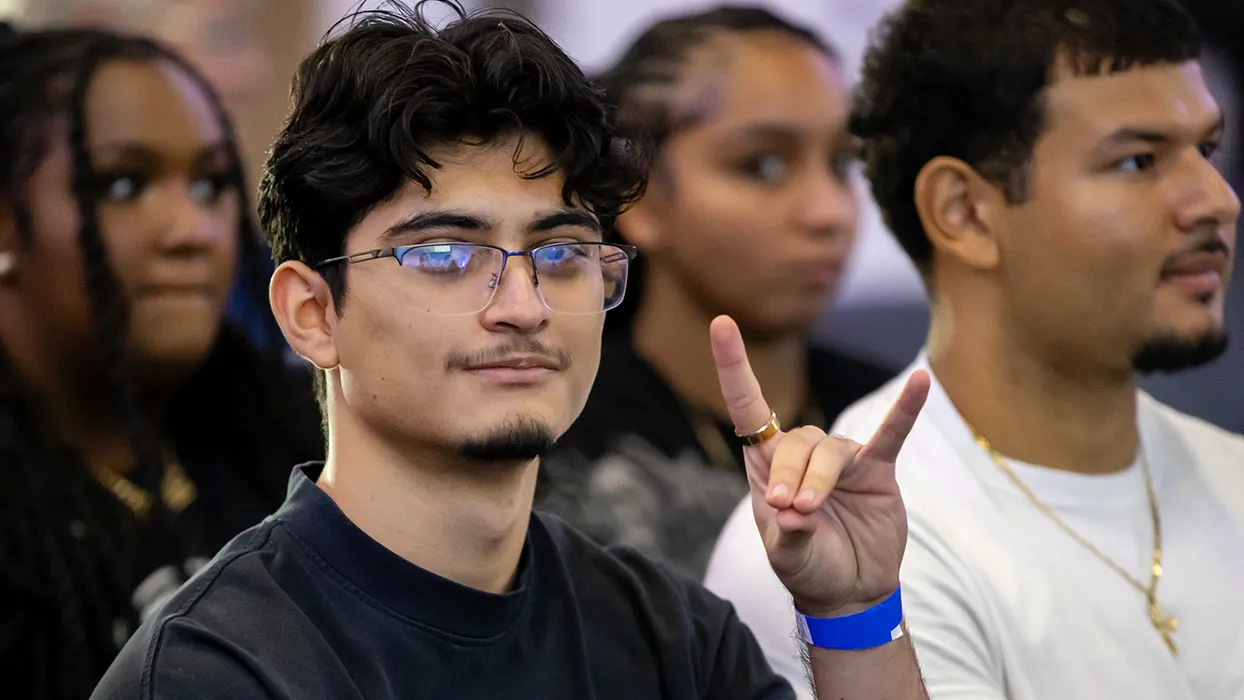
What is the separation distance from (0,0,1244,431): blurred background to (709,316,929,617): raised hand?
143 centimetres

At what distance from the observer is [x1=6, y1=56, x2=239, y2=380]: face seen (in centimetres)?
226

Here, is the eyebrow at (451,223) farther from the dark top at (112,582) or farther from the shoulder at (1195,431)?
the shoulder at (1195,431)

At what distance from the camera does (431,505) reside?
4.57 ft

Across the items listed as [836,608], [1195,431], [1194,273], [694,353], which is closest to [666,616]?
[836,608]

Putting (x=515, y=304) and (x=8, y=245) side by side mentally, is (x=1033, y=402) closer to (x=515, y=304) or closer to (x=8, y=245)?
(x=515, y=304)

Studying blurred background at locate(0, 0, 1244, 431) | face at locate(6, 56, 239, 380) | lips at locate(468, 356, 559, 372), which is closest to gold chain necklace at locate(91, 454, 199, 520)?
face at locate(6, 56, 239, 380)

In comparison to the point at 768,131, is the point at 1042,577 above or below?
below

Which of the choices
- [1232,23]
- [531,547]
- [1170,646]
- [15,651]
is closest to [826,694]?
[531,547]

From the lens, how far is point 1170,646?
6.02 feet

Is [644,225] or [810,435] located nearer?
[810,435]

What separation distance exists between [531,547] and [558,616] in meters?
0.07

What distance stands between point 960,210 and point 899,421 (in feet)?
2.14

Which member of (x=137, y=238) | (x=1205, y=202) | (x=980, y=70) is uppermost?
(x=980, y=70)

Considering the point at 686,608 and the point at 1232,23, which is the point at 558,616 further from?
the point at 1232,23
